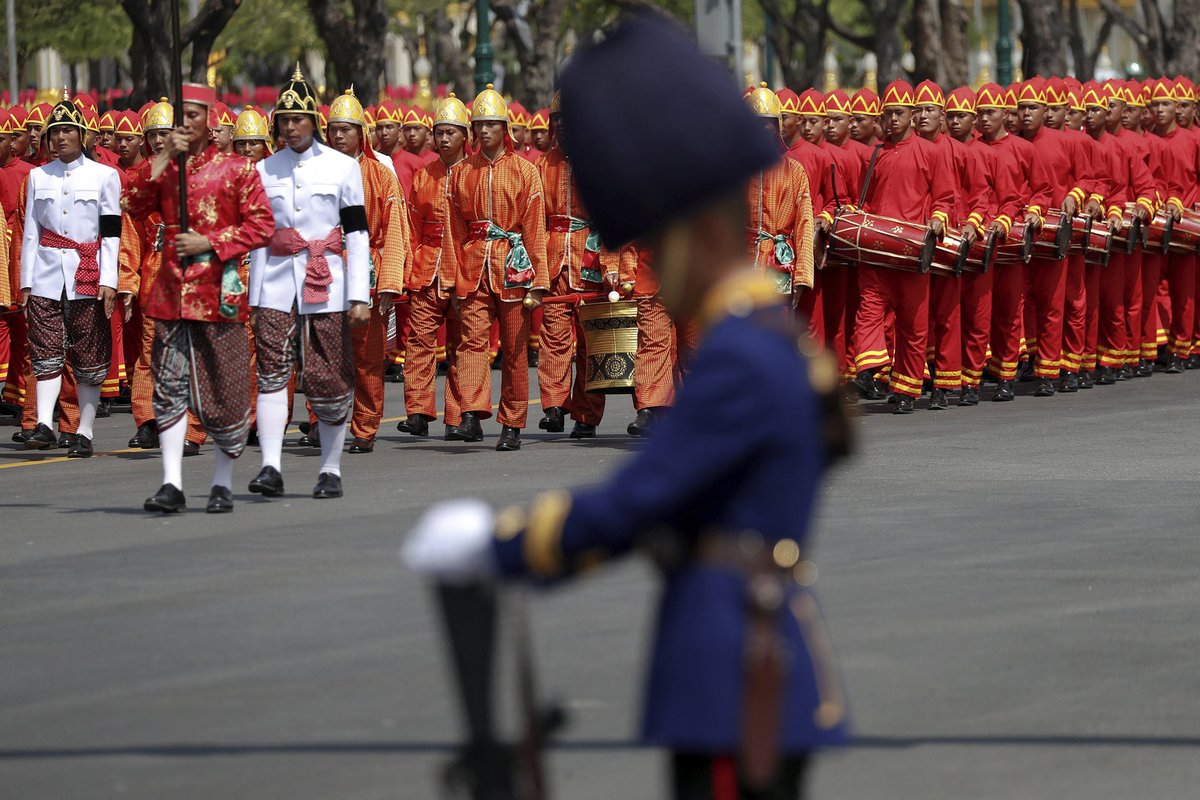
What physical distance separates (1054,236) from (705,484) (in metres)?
15.5

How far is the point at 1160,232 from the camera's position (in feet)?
67.2

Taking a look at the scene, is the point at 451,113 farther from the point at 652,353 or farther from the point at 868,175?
the point at 868,175

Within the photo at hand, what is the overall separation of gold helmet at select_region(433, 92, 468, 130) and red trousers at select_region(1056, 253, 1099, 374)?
5613mm

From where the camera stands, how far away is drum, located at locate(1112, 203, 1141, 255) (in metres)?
19.9

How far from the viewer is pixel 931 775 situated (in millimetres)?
6293

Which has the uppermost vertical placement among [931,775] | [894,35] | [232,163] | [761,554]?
[894,35]

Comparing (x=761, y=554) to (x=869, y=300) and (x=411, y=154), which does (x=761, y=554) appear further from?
(x=411, y=154)

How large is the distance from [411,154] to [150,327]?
245 inches

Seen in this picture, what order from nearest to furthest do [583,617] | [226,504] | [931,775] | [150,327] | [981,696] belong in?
1. [931,775]
2. [981,696]
3. [583,617]
4. [226,504]
5. [150,327]

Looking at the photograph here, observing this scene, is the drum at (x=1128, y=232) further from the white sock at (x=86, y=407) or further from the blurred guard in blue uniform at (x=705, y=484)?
the blurred guard in blue uniform at (x=705, y=484)

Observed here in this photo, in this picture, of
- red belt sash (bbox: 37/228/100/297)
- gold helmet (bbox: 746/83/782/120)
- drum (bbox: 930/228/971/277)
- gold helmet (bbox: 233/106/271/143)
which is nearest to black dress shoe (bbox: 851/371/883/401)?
drum (bbox: 930/228/971/277)

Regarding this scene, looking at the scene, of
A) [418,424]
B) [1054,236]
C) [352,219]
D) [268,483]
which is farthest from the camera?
[1054,236]

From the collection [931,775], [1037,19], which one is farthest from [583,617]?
[1037,19]

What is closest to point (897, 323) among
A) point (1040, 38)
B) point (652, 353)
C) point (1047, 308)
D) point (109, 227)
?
point (1047, 308)
